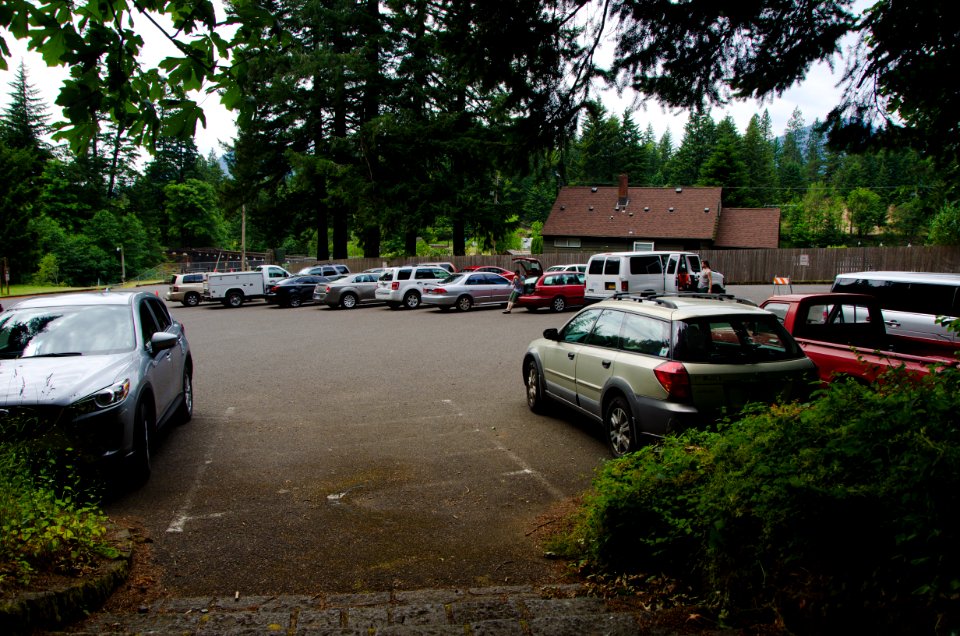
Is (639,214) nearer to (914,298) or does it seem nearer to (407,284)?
(407,284)

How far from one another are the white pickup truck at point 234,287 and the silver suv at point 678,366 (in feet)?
93.1

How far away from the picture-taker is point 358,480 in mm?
6285

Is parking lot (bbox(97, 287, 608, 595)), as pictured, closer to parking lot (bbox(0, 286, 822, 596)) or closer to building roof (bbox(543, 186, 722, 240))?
parking lot (bbox(0, 286, 822, 596))

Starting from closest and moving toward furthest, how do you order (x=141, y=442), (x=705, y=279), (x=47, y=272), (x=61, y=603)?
(x=61, y=603) → (x=141, y=442) → (x=705, y=279) → (x=47, y=272)

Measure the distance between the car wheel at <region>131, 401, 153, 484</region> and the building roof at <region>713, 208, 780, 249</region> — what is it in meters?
51.3

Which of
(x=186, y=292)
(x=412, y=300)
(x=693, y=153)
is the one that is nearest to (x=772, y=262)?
(x=412, y=300)

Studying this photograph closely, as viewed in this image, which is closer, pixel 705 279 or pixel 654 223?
pixel 705 279

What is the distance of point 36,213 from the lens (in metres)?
64.4

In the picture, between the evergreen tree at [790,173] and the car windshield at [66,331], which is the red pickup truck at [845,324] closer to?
→ the car windshield at [66,331]

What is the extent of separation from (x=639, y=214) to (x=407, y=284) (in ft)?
98.4

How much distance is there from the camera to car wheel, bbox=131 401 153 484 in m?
5.79

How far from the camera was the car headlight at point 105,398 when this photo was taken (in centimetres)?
533

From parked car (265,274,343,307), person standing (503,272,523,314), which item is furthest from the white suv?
parked car (265,274,343,307)

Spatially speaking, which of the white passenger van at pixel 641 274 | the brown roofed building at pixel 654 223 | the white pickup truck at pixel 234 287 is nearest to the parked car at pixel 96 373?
the white passenger van at pixel 641 274
